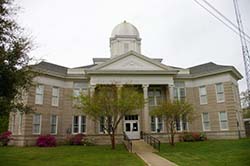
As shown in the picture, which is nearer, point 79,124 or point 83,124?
point 79,124

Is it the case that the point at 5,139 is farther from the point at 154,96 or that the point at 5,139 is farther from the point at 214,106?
the point at 214,106

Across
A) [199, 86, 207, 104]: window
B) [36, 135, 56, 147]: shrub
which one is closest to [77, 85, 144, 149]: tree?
[36, 135, 56, 147]: shrub

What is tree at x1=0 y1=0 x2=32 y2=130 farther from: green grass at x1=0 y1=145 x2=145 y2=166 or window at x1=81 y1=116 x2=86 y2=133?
window at x1=81 y1=116 x2=86 y2=133

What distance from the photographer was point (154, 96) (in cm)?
3166

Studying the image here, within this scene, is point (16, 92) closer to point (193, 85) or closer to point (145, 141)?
point (145, 141)

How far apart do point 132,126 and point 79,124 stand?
6.40 meters

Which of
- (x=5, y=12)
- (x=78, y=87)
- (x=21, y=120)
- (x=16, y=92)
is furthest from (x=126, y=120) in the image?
(x=5, y=12)

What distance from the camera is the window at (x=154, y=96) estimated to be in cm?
3131

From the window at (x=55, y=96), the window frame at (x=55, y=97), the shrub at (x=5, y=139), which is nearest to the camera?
the shrub at (x=5, y=139)

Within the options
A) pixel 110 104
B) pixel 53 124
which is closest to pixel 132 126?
pixel 53 124

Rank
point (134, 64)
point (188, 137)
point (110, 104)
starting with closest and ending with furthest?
point (110, 104), point (188, 137), point (134, 64)

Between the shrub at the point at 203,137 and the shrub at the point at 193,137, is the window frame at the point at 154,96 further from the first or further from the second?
the shrub at the point at 203,137

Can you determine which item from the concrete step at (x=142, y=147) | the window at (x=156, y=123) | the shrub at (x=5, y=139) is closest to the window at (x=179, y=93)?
the window at (x=156, y=123)

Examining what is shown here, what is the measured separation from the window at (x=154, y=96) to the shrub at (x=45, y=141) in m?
12.5
